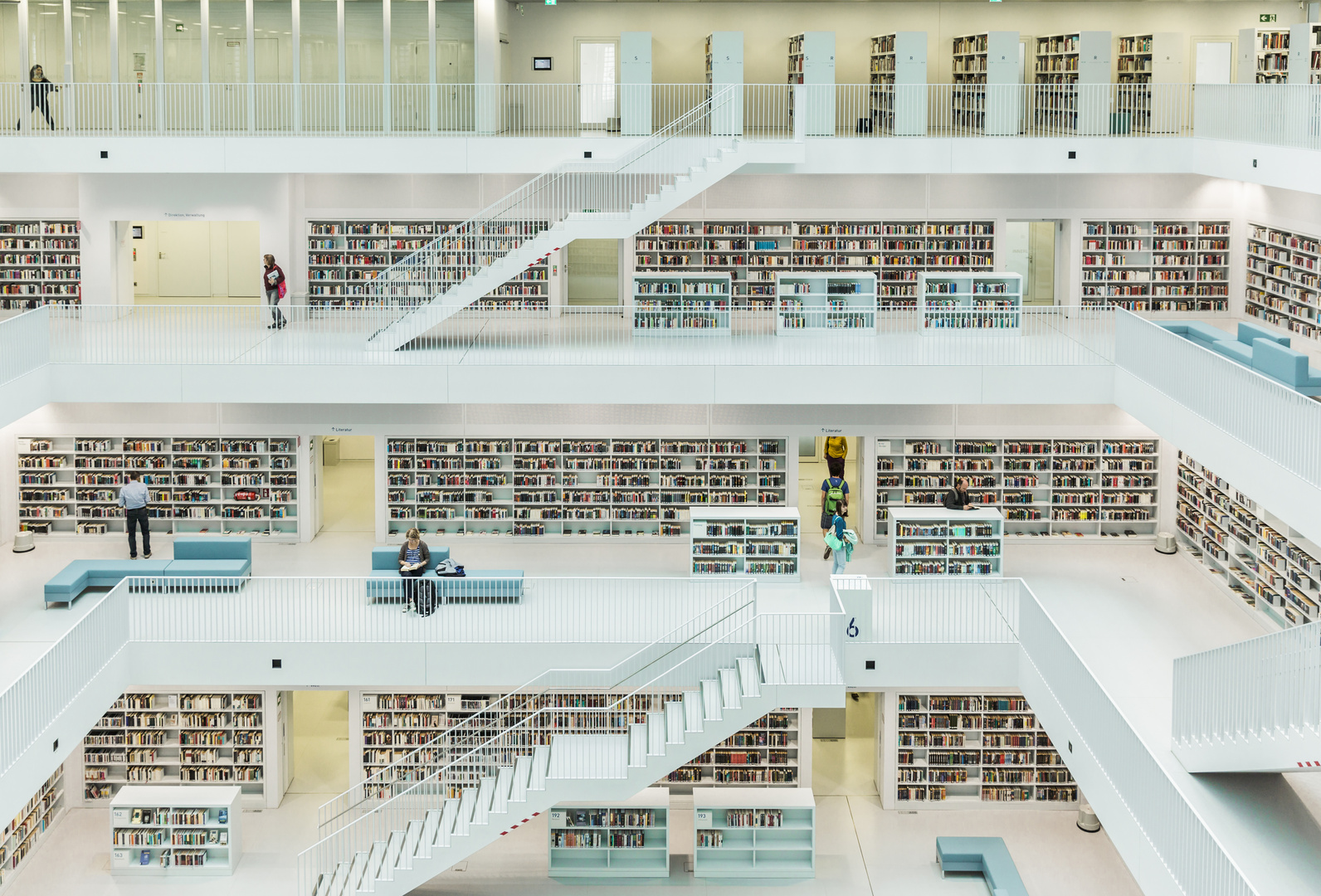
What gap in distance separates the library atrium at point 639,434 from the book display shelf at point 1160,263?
0.21 feet

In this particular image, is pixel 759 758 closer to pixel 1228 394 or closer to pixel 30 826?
pixel 1228 394

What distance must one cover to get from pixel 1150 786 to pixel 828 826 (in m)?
6.95

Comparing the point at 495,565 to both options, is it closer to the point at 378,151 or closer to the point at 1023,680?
the point at 378,151

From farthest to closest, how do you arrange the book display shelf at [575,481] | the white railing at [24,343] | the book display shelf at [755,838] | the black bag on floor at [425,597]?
the book display shelf at [575,481] < the book display shelf at [755,838] < the white railing at [24,343] < the black bag on floor at [425,597]

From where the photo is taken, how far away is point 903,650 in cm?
1603

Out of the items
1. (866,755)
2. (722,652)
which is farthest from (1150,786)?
(866,755)

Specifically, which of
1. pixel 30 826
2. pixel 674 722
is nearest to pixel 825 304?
pixel 674 722

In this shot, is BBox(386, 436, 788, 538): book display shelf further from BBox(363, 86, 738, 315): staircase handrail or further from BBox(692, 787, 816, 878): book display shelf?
BBox(692, 787, 816, 878): book display shelf

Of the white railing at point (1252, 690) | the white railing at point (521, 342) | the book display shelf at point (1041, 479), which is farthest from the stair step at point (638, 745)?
the book display shelf at point (1041, 479)

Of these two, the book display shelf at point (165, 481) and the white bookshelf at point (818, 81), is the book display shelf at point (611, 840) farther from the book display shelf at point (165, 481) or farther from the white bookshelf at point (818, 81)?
the white bookshelf at point (818, 81)

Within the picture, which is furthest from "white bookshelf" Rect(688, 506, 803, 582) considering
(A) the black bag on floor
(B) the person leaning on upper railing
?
(B) the person leaning on upper railing

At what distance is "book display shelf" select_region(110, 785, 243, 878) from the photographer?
55.3ft

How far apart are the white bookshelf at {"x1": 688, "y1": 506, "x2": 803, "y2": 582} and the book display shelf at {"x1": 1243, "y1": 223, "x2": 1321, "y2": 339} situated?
736 cm

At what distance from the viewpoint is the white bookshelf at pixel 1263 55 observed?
21359mm
